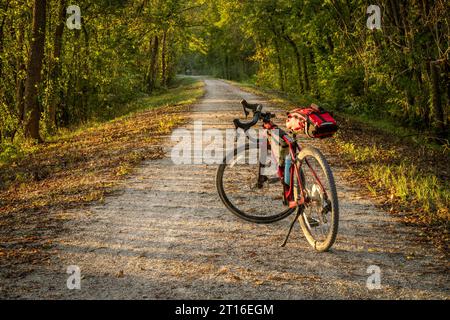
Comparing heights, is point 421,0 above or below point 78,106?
above

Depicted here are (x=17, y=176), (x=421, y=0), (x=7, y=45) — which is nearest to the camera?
(x=17, y=176)

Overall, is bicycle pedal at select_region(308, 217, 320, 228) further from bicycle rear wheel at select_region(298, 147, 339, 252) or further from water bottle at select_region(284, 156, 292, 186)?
water bottle at select_region(284, 156, 292, 186)

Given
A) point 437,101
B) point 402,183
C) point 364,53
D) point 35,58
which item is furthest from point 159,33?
point 402,183

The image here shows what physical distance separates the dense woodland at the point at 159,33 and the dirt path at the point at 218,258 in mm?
6755

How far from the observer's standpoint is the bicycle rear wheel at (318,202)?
4.50 m

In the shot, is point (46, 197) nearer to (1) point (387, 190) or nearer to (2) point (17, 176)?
(2) point (17, 176)

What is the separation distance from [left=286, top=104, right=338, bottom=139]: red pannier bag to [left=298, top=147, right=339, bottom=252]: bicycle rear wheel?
0.62 feet

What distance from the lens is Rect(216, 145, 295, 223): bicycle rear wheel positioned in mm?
5684

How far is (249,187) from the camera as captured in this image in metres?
6.34

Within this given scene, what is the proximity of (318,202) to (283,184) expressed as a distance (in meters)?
0.65

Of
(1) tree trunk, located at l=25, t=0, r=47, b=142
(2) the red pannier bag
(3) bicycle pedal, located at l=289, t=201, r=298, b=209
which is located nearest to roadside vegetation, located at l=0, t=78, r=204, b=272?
(1) tree trunk, located at l=25, t=0, r=47, b=142
